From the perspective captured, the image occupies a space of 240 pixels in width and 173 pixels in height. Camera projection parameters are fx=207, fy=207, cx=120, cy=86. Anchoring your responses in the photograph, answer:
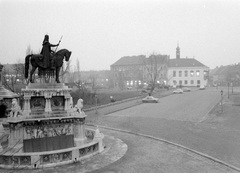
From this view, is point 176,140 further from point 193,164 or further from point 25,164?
point 25,164

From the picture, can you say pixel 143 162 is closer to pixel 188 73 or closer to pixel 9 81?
pixel 9 81

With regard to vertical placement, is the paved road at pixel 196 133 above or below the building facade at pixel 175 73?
below

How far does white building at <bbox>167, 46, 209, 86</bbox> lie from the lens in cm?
8175

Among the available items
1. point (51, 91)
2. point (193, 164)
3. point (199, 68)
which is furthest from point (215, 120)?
point (199, 68)

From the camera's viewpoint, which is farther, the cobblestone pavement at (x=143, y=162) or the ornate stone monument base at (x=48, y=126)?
the ornate stone monument base at (x=48, y=126)

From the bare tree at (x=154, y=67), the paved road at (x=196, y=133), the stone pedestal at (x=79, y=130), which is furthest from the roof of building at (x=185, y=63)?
the stone pedestal at (x=79, y=130)

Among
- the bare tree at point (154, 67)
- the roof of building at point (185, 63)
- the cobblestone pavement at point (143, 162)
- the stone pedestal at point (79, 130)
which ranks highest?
the roof of building at point (185, 63)

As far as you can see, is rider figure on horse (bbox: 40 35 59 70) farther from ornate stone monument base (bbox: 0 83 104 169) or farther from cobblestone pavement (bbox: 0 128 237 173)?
cobblestone pavement (bbox: 0 128 237 173)

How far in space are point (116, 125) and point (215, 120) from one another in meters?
9.65

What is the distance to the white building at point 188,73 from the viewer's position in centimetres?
8175

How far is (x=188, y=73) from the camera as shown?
8369 cm

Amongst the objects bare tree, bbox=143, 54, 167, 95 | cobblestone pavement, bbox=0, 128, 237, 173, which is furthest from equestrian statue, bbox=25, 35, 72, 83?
bare tree, bbox=143, 54, 167, 95

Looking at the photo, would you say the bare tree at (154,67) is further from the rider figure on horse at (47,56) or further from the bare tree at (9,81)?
the rider figure on horse at (47,56)

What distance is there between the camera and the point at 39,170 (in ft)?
30.8
